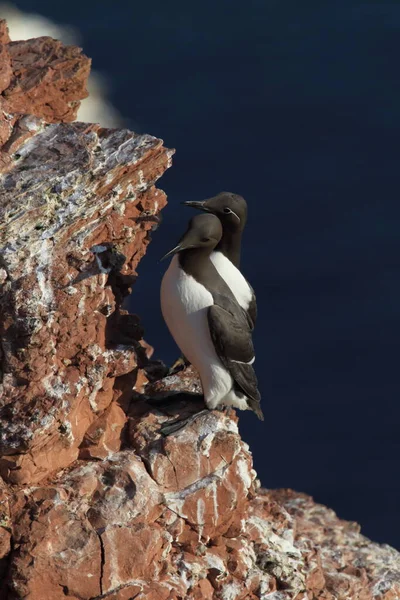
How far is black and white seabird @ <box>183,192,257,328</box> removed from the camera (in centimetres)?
1002

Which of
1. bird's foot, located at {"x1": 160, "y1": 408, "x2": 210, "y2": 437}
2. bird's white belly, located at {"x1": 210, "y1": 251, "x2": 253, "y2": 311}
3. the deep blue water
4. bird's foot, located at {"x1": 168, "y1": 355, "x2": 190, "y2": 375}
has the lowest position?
the deep blue water

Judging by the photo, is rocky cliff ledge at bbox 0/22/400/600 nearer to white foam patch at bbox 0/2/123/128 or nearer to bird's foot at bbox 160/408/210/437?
bird's foot at bbox 160/408/210/437

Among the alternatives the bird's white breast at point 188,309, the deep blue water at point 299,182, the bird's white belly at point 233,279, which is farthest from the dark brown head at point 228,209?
the deep blue water at point 299,182

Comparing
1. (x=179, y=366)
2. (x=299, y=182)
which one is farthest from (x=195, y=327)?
(x=299, y=182)

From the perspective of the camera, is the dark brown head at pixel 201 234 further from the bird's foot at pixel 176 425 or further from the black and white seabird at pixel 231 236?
the bird's foot at pixel 176 425

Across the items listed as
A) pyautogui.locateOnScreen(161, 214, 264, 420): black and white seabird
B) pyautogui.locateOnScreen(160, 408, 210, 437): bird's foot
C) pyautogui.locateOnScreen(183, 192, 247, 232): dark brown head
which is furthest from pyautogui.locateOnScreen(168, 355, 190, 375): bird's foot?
pyautogui.locateOnScreen(183, 192, 247, 232): dark brown head

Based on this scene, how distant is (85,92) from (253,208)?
7.81 m

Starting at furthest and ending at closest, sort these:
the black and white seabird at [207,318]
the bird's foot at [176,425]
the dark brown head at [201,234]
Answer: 1. the black and white seabird at [207,318]
2. the dark brown head at [201,234]
3. the bird's foot at [176,425]

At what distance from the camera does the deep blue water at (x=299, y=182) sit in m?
15.4

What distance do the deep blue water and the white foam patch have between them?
0.70 feet

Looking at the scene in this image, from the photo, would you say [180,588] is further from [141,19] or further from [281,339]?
[141,19]

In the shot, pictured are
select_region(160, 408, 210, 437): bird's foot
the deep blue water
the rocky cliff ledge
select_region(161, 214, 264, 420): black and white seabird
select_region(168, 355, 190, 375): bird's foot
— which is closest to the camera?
the rocky cliff ledge

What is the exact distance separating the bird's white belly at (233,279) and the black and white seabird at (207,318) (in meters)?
0.88

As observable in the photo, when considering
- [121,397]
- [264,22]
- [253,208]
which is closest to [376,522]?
[253,208]
